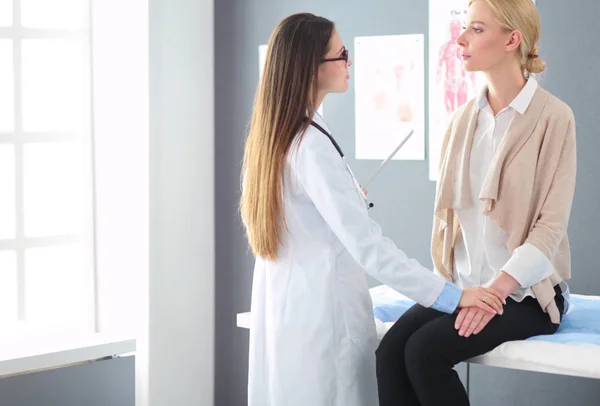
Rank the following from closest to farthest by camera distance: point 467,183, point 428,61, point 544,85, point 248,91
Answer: point 467,183, point 544,85, point 428,61, point 248,91

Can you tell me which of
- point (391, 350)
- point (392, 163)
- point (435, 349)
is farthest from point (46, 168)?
point (435, 349)

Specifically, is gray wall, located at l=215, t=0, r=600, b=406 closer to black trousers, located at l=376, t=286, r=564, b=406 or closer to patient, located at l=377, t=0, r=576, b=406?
patient, located at l=377, t=0, r=576, b=406

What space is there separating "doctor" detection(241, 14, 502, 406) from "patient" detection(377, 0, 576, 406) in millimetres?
77

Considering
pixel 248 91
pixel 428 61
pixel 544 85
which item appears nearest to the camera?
pixel 544 85

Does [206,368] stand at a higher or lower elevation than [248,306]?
lower

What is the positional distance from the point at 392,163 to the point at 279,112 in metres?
1.16

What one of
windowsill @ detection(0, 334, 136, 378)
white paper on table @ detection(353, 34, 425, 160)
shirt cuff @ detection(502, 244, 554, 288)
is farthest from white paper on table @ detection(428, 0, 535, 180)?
windowsill @ detection(0, 334, 136, 378)

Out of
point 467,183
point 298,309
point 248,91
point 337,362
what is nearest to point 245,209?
point 298,309

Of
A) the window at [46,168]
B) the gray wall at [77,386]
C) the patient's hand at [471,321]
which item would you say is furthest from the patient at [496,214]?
the window at [46,168]

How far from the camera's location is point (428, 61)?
122 inches

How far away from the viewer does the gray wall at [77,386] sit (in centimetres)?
247

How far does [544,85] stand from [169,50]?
1340mm

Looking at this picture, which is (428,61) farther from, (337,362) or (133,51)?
(337,362)

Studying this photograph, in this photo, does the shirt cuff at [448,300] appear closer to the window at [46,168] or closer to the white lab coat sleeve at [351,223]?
the white lab coat sleeve at [351,223]
